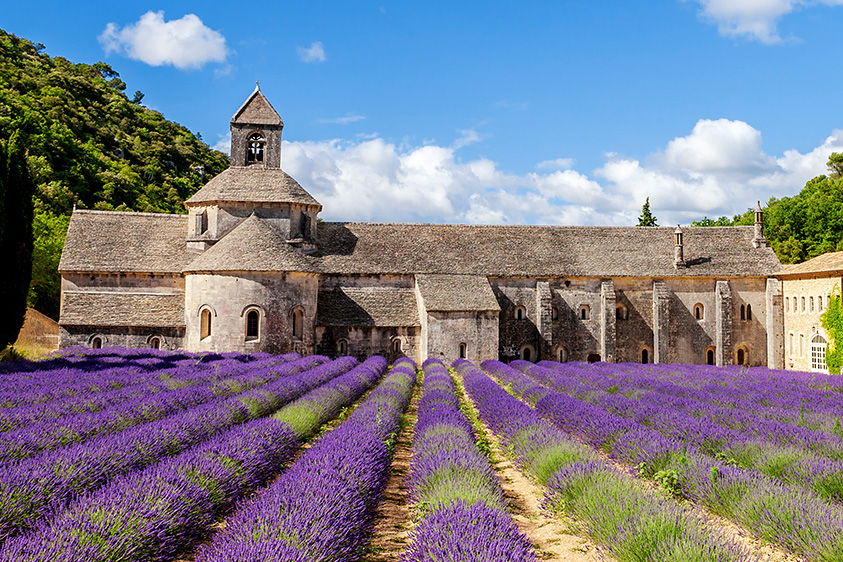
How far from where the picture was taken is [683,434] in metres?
10.3

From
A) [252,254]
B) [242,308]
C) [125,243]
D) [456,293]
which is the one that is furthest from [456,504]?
[125,243]

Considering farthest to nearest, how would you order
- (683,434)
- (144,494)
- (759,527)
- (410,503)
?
1. (683,434)
2. (410,503)
3. (759,527)
4. (144,494)

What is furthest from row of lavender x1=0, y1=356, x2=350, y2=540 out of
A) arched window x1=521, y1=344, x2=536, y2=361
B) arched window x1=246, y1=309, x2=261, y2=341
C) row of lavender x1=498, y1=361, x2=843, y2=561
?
arched window x1=521, y1=344, x2=536, y2=361

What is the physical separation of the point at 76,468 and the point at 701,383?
18.0 m

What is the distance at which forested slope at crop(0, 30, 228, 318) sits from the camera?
4375cm

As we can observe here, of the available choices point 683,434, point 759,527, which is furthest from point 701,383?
point 759,527

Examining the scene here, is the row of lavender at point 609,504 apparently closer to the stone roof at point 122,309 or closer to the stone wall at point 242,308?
the stone wall at point 242,308

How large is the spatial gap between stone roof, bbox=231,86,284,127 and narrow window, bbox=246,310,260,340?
488 inches

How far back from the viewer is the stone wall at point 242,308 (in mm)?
27453

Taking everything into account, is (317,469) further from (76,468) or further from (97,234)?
(97,234)

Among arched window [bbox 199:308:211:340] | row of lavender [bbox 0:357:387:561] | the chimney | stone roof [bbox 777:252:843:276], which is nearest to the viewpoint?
row of lavender [bbox 0:357:387:561]

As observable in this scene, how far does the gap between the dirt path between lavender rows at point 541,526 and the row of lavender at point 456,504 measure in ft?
1.80

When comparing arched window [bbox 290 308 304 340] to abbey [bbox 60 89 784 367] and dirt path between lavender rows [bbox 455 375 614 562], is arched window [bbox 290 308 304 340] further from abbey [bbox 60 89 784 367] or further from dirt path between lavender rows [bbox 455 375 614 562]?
dirt path between lavender rows [bbox 455 375 614 562]

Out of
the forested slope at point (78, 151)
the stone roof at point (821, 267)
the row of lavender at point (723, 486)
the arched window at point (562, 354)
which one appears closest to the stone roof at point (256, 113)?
the forested slope at point (78, 151)
